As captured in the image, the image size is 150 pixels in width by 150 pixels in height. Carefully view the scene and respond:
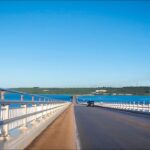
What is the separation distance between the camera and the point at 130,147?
46.4 feet

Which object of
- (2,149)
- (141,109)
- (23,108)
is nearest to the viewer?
(2,149)

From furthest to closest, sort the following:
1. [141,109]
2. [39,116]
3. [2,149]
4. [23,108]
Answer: [141,109] → [39,116] → [23,108] → [2,149]

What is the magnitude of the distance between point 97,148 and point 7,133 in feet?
11.7

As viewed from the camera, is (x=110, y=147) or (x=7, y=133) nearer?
(x=7, y=133)

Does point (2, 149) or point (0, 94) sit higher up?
point (0, 94)

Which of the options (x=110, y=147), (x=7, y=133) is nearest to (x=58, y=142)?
(x=110, y=147)

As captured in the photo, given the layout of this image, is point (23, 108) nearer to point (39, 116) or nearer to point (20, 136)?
point (20, 136)

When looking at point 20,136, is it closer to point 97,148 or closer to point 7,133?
point 7,133

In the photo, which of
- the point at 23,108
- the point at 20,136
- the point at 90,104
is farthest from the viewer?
the point at 90,104

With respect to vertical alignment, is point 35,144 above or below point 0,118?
below

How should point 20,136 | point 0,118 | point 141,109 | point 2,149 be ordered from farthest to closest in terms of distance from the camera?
point 141,109 → point 20,136 → point 0,118 → point 2,149

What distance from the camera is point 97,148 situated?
13.9 m

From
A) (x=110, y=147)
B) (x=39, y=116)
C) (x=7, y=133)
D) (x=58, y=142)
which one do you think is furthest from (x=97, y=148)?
(x=39, y=116)

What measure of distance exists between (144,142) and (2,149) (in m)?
7.26
